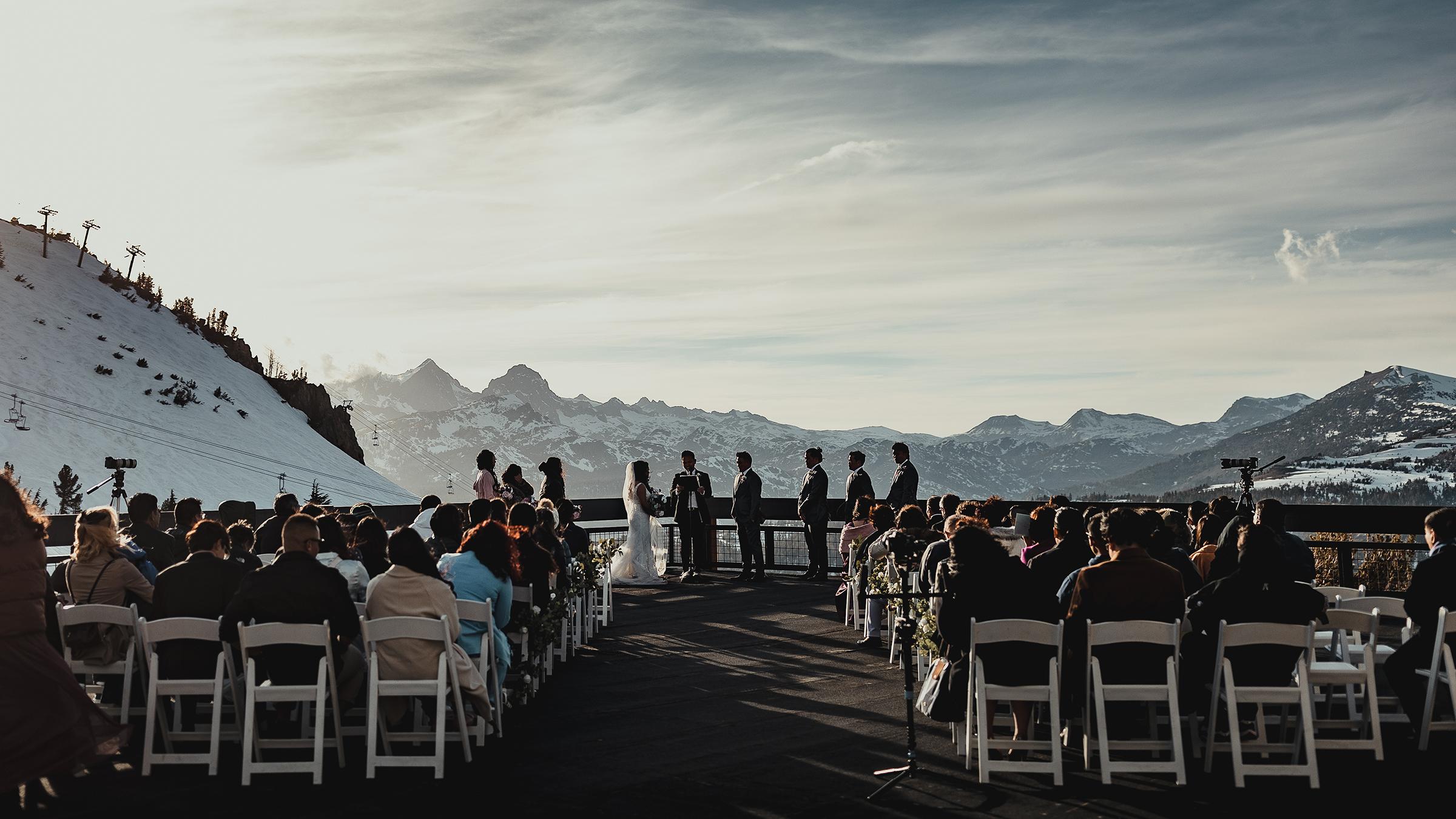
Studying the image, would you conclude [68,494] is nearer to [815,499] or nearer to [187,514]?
[815,499]

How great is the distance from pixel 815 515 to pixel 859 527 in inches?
165

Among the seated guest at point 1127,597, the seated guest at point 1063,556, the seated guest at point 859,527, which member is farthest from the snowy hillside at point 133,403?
the seated guest at point 1127,597

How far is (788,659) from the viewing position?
11.3 metres

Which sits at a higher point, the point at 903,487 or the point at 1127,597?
the point at 903,487

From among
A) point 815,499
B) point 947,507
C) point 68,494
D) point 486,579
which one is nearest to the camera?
point 486,579

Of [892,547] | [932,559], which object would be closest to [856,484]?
[932,559]

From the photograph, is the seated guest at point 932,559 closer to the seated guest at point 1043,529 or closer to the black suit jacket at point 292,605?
the seated guest at point 1043,529

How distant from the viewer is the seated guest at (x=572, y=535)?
13.4m

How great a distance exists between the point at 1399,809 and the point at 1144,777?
126cm

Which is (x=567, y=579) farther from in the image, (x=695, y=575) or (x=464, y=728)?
(x=695, y=575)

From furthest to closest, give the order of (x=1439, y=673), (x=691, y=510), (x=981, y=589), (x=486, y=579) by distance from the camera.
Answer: (x=691, y=510) < (x=486, y=579) < (x=1439, y=673) < (x=981, y=589)

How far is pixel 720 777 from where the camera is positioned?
23.3 feet

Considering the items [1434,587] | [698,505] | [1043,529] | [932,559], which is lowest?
[1434,587]

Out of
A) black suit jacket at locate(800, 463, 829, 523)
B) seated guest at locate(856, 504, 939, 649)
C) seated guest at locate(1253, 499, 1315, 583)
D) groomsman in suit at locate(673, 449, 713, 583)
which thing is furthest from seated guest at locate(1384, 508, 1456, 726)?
groomsman in suit at locate(673, 449, 713, 583)
